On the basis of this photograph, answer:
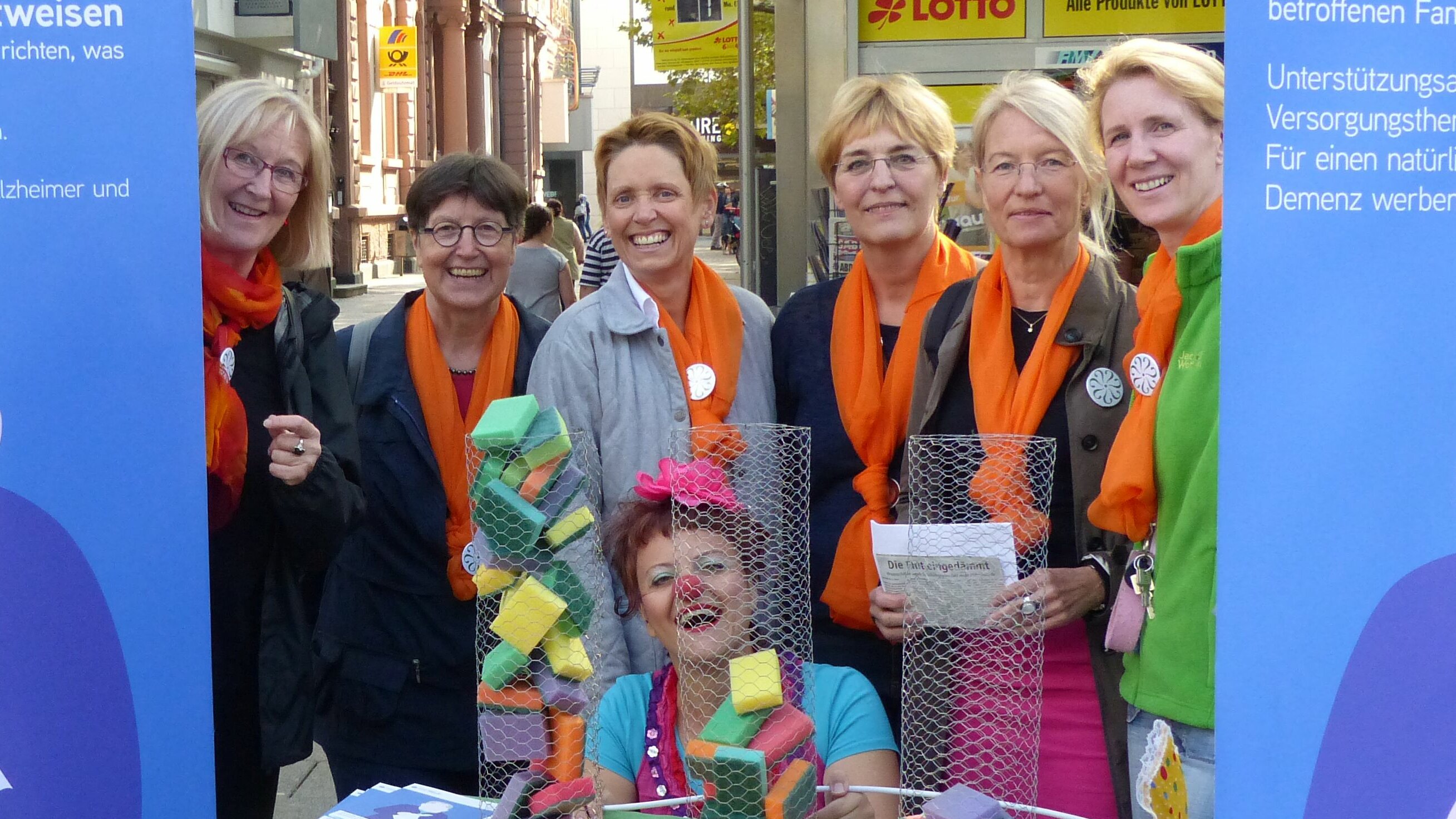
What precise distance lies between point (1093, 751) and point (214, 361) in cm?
169

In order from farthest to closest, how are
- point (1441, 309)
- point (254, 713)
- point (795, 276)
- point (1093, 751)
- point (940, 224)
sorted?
1. point (795, 276)
2. point (940, 224)
3. point (254, 713)
4. point (1093, 751)
5. point (1441, 309)

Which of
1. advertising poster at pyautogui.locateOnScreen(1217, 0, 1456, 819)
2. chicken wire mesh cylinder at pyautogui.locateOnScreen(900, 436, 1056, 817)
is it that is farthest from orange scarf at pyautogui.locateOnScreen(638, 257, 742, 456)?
advertising poster at pyautogui.locateOnScreen(1217, 0, 1456, 819)

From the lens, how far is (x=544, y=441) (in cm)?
183

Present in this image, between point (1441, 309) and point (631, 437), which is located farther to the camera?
point (631, 437)

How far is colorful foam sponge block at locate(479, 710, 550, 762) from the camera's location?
1853 mm

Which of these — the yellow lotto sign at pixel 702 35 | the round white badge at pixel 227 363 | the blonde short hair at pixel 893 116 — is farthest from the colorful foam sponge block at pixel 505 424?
the yellow lotto sign at pixel 702 35

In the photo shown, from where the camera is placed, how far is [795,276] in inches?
305

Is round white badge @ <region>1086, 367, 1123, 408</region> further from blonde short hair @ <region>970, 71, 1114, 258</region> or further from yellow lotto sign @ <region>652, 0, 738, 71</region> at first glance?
yellow lotto sign @ <region>652, 0, 738, 71</region>

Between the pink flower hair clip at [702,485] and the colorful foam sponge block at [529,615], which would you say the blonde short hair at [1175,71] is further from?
the colorful foam sponge block at [529,615]

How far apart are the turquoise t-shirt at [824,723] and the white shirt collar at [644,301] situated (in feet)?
2.93

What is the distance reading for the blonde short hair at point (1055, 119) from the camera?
2.55m

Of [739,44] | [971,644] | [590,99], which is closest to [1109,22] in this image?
[739,44]

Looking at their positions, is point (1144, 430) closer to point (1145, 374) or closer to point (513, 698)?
point (1145, 374)

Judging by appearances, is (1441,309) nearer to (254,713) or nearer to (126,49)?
(126,49)
